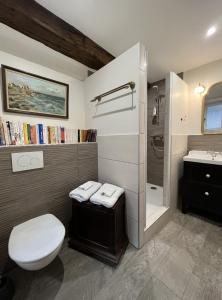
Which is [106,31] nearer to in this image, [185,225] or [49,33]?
[49,33]

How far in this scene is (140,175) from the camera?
1.38 meters

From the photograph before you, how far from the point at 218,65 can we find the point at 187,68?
1.30ft

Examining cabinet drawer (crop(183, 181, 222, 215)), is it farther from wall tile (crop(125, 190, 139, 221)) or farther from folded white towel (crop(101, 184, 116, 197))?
folded white towel (crop(101, 184, 116, 197))

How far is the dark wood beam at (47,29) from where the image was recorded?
1.08 metres

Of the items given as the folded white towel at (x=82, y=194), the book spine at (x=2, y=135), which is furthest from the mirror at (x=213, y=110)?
the book spine at (x=2, y=135)

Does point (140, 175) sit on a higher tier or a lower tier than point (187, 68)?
lower

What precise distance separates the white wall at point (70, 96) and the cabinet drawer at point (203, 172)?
1.67 metres

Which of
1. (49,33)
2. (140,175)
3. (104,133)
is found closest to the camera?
(49,33)

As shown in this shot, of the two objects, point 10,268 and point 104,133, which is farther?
point 104,133

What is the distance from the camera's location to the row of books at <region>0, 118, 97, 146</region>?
128 centimetres

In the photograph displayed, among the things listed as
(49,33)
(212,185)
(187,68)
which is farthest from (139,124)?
(187,68)

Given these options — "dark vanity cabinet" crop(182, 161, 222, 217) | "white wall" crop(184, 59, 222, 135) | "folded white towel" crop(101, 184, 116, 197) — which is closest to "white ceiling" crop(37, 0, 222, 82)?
"white wall" crop(184, 59, 222, 135)

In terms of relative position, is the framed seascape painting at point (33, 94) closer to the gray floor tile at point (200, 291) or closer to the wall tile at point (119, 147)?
the wall tile at point (119, 147)

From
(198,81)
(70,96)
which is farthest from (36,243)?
(198,81)
